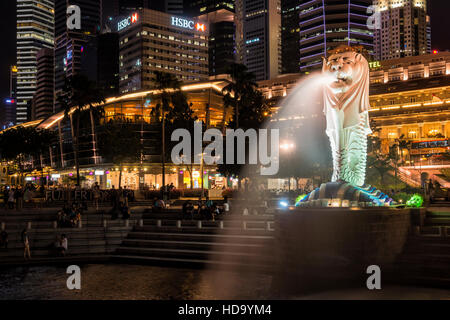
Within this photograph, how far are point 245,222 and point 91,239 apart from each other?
29.6 ft

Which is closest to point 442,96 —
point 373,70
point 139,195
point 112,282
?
point 373,70

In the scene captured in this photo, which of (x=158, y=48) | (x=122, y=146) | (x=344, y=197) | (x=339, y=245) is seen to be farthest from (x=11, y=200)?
(x=158, y=48)

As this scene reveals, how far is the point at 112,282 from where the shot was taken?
18703mm

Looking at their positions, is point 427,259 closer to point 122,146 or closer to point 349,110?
point 349,110

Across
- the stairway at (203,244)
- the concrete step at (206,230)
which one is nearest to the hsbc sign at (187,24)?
the concrete step at (206,230)

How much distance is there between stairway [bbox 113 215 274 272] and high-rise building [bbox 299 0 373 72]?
467ft

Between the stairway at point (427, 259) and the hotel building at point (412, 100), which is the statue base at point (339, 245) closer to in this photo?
the stairway at point (427, 259)

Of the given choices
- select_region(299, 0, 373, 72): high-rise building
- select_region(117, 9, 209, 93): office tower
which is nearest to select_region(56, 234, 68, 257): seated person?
select_region(299, 0, 373, 72): high-rise building

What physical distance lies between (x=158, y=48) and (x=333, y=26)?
6492 centimetres

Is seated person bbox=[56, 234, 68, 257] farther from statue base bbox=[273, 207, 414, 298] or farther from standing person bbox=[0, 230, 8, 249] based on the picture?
statue base bbox=[273, 207, 414, 298]

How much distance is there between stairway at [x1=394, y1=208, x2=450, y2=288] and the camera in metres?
→ 17.0

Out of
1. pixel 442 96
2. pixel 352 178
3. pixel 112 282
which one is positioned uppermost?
pixel 442 96

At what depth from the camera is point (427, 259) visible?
57.6ft

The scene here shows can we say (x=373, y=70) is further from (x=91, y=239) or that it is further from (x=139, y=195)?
(x=91, y=239)
